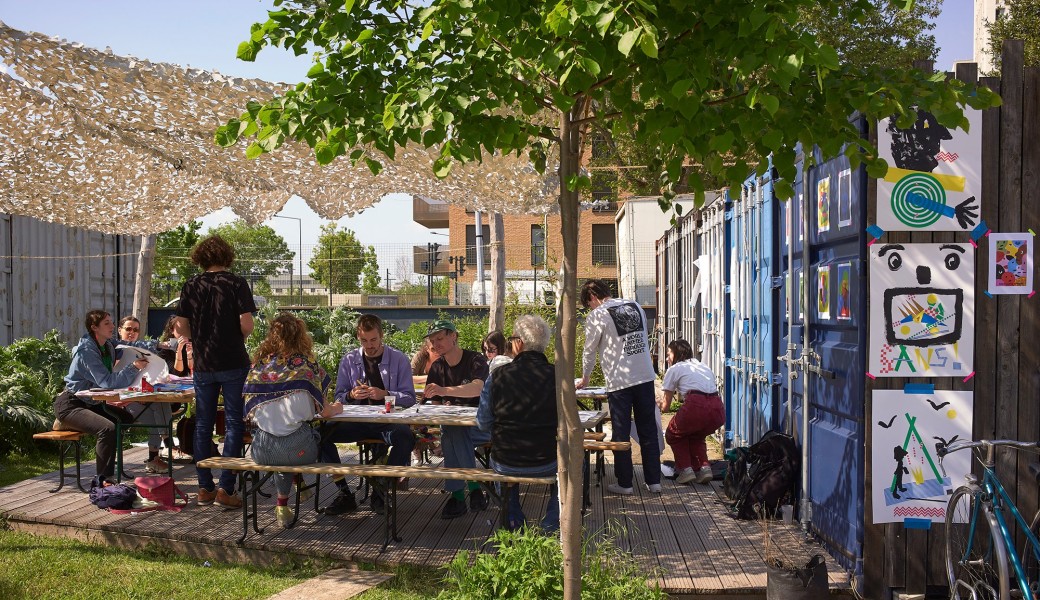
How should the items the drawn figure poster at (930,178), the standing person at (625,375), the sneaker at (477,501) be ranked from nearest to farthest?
1. the drawn figure poster at (930,178)
2. the sneaker at (477,501)
3. the standing person at (625,375)

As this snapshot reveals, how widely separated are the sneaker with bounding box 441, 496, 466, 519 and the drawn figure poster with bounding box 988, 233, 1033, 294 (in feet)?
11.5

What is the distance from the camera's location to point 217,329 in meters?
6.12

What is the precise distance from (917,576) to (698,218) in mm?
6427

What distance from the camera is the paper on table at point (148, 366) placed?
720cm

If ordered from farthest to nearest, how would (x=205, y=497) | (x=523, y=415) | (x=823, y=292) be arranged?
1. (x=205, y=497)
2. (x=523, y=415)
3. (x=823, y=292)

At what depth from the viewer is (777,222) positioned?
6441 mm

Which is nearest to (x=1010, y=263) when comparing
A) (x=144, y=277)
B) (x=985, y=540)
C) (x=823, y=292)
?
(x=823, y=292)

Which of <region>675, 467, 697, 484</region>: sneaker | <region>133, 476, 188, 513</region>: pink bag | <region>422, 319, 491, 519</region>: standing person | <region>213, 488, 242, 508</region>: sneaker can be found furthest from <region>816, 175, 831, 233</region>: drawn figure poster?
<region>133, 476, 188, 513</region>: pink bag

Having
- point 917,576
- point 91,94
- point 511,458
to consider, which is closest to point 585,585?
point 511,458

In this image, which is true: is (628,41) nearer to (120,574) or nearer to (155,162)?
(120,574)

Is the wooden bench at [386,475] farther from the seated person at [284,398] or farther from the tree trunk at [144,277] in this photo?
the tree trunk at [144,277]

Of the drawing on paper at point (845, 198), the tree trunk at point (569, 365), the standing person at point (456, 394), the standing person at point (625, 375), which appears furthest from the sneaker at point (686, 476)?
the tree trunk at point (569, 365)

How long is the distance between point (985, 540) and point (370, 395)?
402 centimetres

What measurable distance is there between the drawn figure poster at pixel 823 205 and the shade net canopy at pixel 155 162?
1836 millimetres
